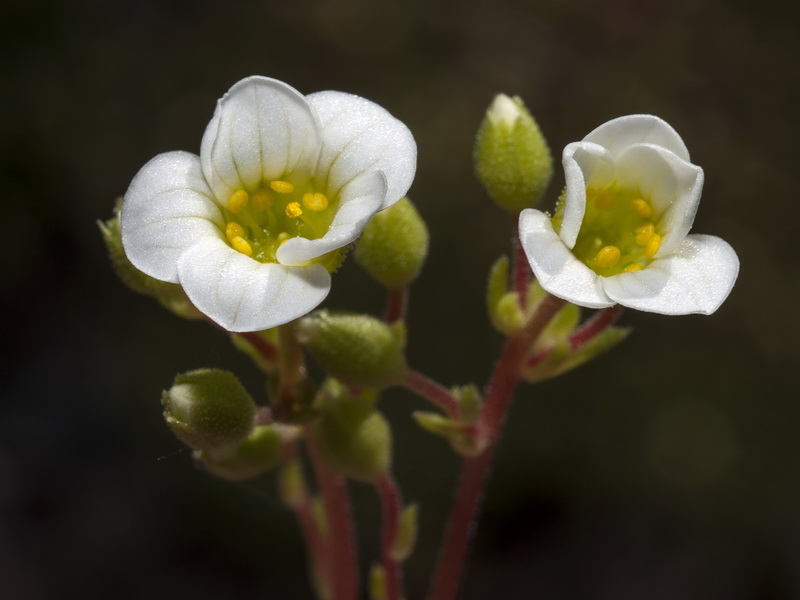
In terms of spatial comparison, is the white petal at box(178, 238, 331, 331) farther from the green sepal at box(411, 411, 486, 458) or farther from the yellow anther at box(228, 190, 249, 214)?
the green sepal at box(411, 411, 486, 458)

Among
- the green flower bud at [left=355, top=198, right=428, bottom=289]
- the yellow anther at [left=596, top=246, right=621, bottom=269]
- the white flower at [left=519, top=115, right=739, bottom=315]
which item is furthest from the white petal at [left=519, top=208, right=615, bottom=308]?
the green flower bud at [left=355, top=198, right=428, bottom=289]

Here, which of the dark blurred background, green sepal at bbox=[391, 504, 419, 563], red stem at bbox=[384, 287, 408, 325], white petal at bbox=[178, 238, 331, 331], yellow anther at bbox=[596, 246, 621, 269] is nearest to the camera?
white petal at bbox=[178, 238, 331, 331]

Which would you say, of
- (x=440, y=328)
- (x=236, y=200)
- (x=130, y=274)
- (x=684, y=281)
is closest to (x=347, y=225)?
(x=236, y=200)

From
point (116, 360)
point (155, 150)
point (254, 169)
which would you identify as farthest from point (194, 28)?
A: point (254, 169)

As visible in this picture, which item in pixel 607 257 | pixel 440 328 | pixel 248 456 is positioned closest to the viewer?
pixel 607 257

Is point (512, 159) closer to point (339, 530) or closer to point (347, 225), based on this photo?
point (347, 225)

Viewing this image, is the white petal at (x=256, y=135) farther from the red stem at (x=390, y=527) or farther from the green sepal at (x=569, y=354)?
the red stem at (x=390, y=527)
